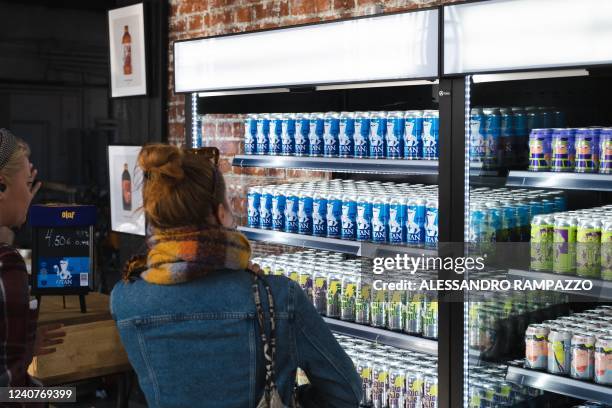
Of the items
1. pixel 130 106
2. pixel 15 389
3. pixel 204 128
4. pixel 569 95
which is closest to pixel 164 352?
pixel 15 389

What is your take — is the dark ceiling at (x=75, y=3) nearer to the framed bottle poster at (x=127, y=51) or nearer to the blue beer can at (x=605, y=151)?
the framed bottle poster at (x=127, y=51)

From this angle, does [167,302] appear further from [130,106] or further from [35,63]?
[35,63]

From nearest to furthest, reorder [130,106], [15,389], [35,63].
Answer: [15,389]
[130,106]
[35,63]

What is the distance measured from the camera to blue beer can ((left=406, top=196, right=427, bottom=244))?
3.15 metres

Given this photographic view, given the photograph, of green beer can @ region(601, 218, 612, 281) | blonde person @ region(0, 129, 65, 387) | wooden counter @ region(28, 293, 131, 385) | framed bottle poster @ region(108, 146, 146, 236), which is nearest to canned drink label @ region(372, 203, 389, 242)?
green beer can @ region(601, 218, 612, 281)

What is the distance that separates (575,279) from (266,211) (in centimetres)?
162

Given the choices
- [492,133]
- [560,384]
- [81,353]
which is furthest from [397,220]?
[81,353]

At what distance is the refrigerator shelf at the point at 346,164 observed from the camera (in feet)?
9.67

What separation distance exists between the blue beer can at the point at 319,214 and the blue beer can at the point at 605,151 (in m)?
1.27

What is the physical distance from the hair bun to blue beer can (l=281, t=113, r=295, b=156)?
180cm

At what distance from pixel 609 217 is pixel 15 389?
1932 mm

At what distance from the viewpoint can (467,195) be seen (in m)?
2.74

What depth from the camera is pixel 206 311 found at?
1.89 meters

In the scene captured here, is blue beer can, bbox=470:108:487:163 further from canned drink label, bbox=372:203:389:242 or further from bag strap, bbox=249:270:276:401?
bag strap, bbox=249:270:276:401
